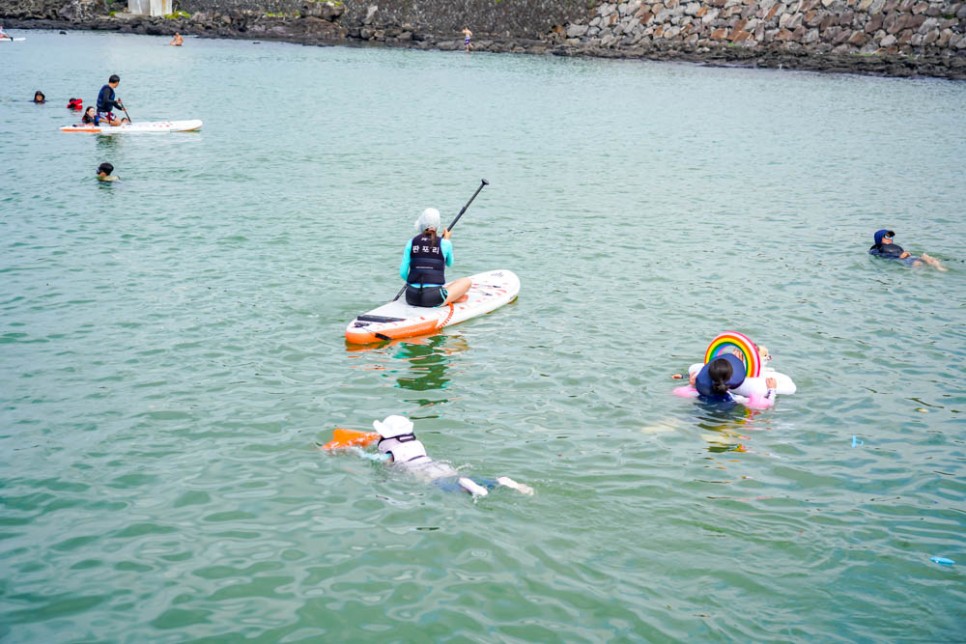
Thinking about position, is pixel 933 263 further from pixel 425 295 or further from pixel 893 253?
pixel 425 295

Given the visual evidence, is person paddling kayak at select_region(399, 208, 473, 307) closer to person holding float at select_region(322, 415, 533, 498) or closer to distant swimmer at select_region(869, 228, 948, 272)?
person holding float at select_region(322, 415, 533, 498)

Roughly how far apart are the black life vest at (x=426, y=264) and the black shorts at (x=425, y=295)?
11 centimetres

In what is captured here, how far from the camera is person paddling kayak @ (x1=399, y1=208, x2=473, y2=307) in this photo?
1473cm

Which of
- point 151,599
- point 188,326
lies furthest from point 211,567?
point 188,326

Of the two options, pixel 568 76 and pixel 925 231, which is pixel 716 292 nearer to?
pixel 925 231

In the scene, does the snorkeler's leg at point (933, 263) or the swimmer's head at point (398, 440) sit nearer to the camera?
the swimmer's head at point (398, 440)

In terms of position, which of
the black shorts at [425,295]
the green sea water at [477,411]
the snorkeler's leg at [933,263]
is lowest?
the green sea water at [477,411]

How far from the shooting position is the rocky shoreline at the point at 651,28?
72.6m

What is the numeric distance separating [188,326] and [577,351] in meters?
6.45

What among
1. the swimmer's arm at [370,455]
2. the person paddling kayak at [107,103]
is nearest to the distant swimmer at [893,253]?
the swimmer's arm at [370,455]

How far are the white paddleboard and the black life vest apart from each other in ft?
71.1

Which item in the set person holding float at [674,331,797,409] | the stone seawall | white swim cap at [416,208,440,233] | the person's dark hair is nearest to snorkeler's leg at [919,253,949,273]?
person holding float at [674,331,797,409]

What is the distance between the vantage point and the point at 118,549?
28.8 feet

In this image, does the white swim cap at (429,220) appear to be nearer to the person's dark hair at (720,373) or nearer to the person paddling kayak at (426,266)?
the person paddling kayak at (426,266)
